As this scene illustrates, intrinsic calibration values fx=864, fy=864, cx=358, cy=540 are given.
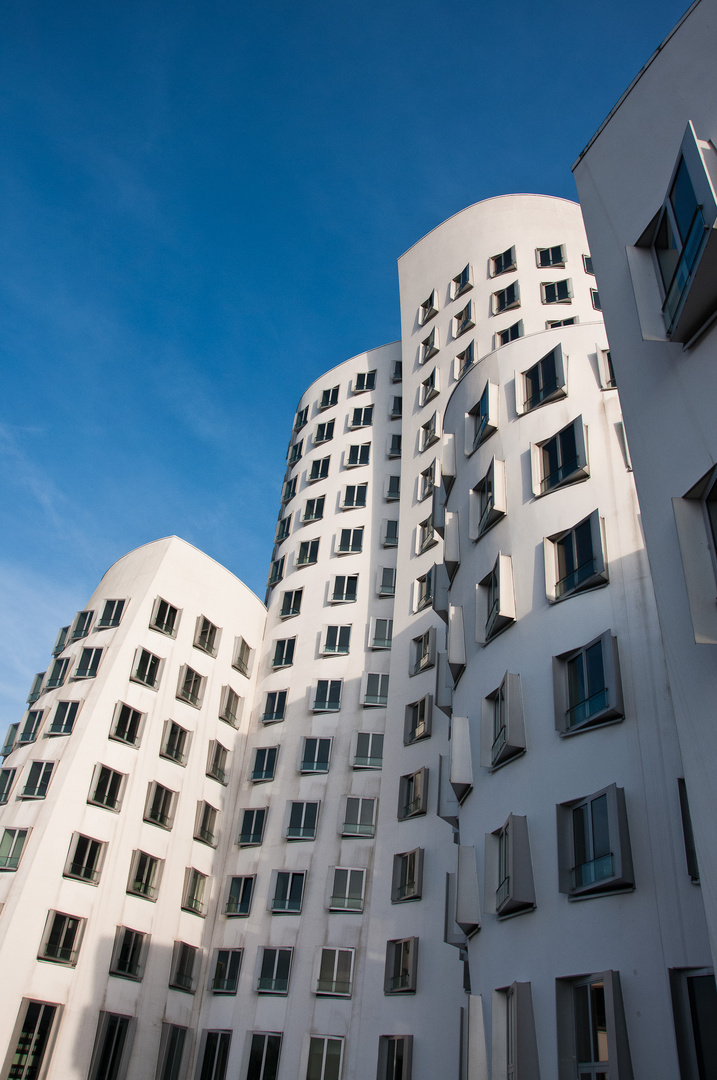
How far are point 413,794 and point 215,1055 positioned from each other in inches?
464

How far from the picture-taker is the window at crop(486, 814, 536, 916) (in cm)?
1830

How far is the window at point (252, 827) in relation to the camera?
35.5 metres

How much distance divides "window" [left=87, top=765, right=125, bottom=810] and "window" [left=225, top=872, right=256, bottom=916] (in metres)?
5.94

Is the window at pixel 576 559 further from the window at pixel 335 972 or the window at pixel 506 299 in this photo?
the window at pixel 506 299

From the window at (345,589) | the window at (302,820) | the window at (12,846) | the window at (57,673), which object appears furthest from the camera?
the window at (345,589)

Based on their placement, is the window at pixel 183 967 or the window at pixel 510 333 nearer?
the window at pixel 183 967

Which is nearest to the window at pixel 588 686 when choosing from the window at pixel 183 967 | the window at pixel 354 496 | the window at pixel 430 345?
the window at pixel 183 967

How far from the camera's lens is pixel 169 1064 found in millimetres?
30906

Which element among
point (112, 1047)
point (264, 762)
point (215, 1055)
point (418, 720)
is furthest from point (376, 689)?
point (112, 1047)

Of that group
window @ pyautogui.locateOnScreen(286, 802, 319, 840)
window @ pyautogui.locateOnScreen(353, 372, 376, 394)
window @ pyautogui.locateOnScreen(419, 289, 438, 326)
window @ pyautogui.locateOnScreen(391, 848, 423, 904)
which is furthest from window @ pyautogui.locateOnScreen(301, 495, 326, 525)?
window @ pyautogui.locateOnScreen(391, 848, 423, 904)

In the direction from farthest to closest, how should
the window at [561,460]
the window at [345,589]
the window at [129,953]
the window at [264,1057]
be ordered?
the window at [345,589] < the window at [129,953] < the window at [264,1057] < the window at [561,460]

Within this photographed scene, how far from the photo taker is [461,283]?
4472cm

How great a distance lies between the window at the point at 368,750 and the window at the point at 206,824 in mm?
6321

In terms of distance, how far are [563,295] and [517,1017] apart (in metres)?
32.2
